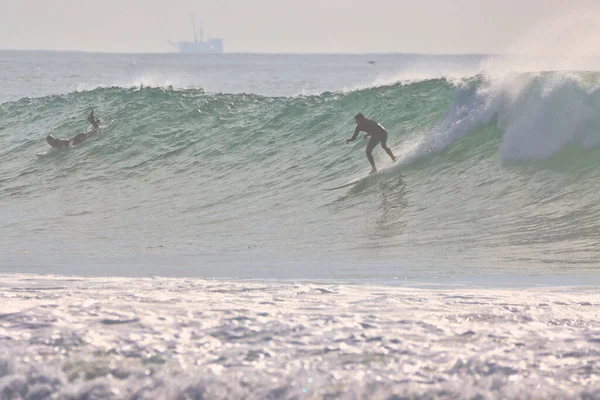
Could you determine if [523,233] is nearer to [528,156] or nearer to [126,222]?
[528,156]

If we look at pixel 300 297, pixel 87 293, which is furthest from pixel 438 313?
pixel 87 293

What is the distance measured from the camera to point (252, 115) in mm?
20516

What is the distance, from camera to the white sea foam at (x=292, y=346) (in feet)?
12.6

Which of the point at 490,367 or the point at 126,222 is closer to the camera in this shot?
the point at 490,367

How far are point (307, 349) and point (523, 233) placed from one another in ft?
19.5

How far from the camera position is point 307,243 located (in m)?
10.1

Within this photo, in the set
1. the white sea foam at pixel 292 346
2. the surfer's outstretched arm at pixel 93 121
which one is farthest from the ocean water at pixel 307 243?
the surfer's outstretched arm at pixel 93 121

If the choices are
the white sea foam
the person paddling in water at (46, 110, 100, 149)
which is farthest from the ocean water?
the person paddling in water at (46, 110, 100, 149)

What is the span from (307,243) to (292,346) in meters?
5.77

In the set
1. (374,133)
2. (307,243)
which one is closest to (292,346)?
(307,243)

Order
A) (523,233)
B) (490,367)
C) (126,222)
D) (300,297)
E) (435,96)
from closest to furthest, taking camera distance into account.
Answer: (490,367)
(300,297)
(523,233)
(126,222)
(435,96)

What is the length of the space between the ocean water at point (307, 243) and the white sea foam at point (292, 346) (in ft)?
0.05

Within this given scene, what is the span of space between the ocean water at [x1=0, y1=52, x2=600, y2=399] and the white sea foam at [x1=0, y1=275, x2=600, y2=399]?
15mm

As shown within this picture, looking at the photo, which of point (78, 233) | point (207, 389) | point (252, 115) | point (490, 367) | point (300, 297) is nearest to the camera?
point (207, 389)
